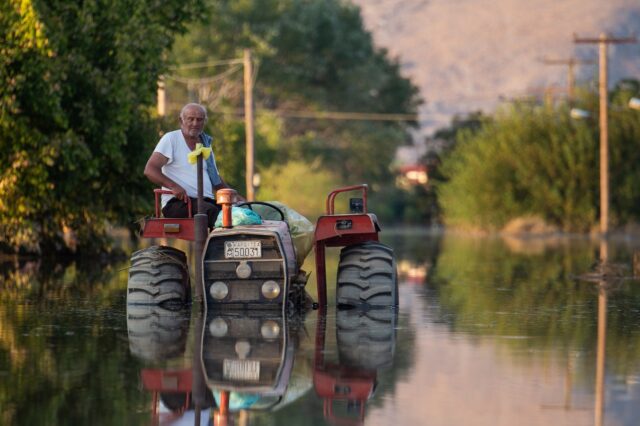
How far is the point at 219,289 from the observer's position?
16.0m

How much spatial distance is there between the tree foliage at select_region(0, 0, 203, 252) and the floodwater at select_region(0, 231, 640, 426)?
521 centimetres

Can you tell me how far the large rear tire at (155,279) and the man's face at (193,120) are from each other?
4.41ft

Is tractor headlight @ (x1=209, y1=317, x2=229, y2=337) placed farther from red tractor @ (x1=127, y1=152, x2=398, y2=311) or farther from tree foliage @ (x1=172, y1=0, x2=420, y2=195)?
tree foliage @ (x1=172, y1=0, x2=420, y2=195)

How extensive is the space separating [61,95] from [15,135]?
3.26 feet

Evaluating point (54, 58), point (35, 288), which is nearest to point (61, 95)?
point (54, 58)

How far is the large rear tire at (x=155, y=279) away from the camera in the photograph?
1639cm

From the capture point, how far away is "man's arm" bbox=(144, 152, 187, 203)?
650 inches

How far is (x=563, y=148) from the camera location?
213ft

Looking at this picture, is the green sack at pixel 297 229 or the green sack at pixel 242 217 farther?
the green sack at pixel 297 229

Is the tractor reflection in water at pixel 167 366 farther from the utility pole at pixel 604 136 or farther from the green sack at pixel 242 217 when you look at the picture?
the utility pole at pixel 604 136

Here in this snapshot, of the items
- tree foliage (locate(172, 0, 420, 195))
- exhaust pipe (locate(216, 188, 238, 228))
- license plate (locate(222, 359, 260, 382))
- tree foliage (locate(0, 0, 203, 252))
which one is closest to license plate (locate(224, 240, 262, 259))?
exhaust pipe (locate(216, 188, 238, 228))

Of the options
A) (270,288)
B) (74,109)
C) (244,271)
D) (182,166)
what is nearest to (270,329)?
(244,271)

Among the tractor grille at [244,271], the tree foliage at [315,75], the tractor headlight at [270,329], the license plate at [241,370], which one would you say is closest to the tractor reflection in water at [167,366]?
the license plate at [241,370]

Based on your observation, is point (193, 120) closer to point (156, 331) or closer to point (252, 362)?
point (156, 331)
